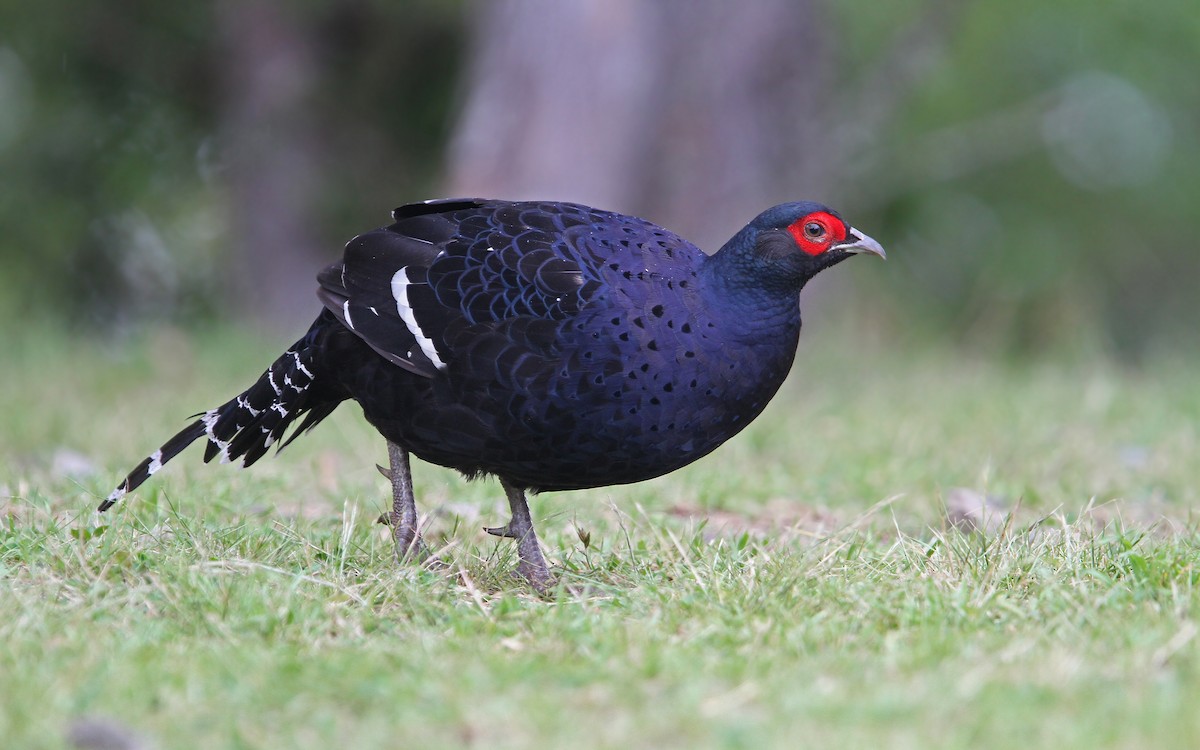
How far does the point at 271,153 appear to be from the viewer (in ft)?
37.6

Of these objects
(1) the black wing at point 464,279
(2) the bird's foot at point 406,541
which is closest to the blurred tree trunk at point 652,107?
(1) the black wing at point 464,279

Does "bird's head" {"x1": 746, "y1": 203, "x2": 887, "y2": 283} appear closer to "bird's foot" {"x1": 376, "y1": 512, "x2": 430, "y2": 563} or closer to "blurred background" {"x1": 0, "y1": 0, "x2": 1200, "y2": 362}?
"bird's foot" {"x1": 376, "y1": 512, "x2": 430, "y2": 563}

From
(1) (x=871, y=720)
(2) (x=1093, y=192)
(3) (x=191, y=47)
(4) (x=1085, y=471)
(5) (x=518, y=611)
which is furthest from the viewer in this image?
(2) (x=1093, y=192)

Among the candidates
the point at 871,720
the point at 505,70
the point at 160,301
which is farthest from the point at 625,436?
the point at 160,301

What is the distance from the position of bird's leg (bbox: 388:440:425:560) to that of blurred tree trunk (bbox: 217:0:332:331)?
727cm

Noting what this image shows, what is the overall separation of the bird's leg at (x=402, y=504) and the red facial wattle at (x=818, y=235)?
1.26m

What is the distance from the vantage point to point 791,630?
3.11 metres

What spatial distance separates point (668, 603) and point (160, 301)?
1110cm

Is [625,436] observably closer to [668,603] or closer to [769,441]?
[668,603]

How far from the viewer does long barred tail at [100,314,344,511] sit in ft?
13.5

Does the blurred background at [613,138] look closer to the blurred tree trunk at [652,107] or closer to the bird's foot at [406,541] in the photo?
the blurred tree trunk at [652,107]

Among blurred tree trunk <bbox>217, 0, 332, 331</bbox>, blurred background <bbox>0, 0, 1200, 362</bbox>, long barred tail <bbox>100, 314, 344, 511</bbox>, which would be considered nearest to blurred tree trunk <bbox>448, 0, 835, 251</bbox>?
blurred background <bbox>0, 0, 1200, 362</bbox>

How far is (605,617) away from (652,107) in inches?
258

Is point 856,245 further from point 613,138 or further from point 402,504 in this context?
point 613,138
